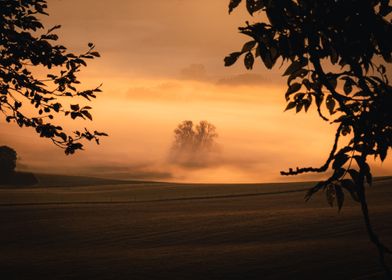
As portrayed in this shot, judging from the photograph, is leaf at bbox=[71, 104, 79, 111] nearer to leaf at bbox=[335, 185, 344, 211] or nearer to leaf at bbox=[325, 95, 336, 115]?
leaf at bbox=[325, 95, 336, 115]

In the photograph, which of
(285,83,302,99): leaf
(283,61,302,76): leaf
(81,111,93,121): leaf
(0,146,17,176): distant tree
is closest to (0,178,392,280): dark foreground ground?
(81,111,93,121): leaf

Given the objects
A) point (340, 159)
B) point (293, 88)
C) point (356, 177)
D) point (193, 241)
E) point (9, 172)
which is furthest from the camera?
point (9, 172)

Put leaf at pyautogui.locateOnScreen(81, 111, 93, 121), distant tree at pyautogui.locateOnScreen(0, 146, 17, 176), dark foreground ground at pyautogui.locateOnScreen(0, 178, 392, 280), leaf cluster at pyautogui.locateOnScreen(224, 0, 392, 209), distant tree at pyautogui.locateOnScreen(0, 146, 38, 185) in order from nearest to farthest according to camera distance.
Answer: leaf cluster at pyautogui.locateOnScreen(224, 0, 392, 209)
leaf at pyautogui.locateOnScreen(81, 111, 93, 121)
dark foreground ground at pyautogui.locateOnScreen(0, 178, 392, 280)
distant tree at pyautogui.locateOnScreen(0, 146, 38, 185)
distant tree at pyautogui.locateOnScreen(0, 146, 17, 176)

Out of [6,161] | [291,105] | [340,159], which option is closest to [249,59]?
[291,105]

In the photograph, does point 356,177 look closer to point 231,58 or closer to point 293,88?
point 293,88

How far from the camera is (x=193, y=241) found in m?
26.0

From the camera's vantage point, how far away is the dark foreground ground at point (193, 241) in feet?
61.1

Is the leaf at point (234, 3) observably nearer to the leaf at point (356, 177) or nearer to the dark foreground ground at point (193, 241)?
the leaf at point (356, 177)

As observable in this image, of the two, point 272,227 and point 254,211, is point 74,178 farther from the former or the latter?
point 272,227

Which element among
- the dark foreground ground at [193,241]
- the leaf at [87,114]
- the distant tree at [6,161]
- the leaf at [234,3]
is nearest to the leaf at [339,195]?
the leaf at [234,3]

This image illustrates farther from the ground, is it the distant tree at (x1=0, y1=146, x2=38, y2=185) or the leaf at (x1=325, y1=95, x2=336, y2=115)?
the distant tree at (x1=0, y1=146, x2=38, y2=185)

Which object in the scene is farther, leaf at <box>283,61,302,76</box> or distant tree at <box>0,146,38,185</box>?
distant tree at <box>0,146,38,185</box>

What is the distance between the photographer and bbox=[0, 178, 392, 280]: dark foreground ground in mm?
18609

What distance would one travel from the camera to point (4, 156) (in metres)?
85.2
